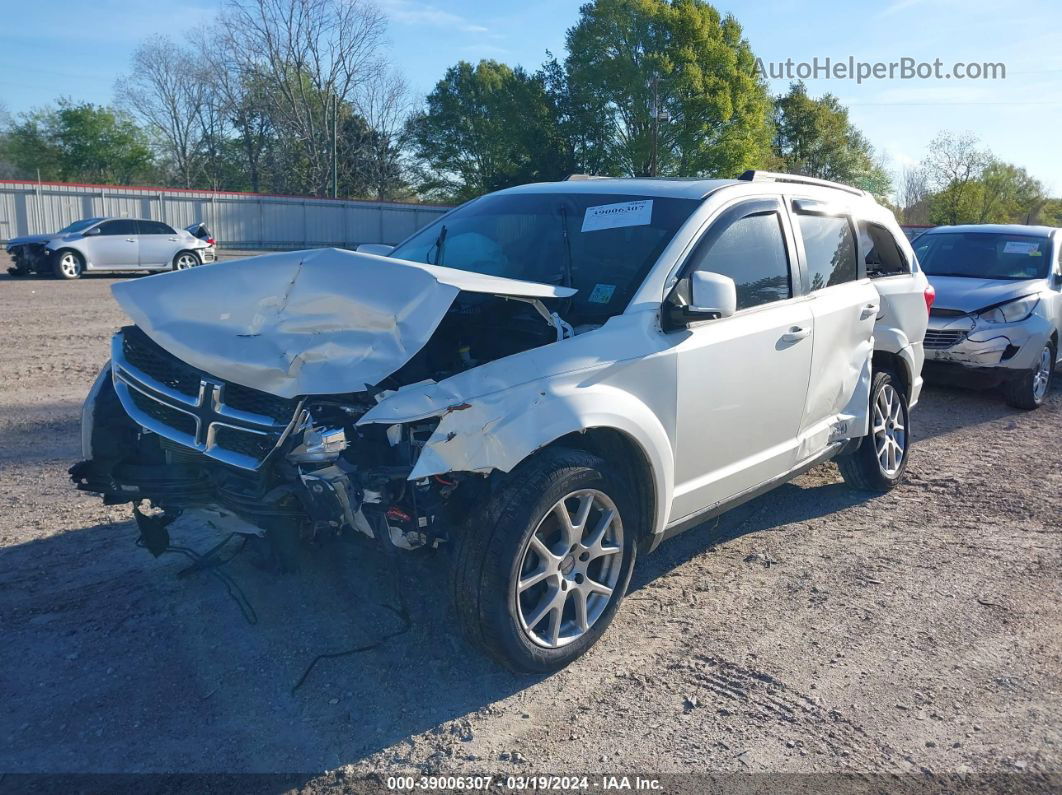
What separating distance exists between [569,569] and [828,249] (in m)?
2.83

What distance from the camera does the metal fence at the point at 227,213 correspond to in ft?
108

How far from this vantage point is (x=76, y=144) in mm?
59906

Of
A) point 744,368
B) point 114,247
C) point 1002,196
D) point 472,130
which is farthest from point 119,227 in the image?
point 1002,196

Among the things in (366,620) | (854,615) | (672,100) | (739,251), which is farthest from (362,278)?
(672,100)

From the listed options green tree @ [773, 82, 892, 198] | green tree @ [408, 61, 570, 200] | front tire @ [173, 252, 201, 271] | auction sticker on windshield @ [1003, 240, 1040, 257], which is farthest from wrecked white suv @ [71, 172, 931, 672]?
green tree @ [773, 82, 892, 198]

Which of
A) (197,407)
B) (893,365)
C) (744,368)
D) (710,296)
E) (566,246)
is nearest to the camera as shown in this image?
(197,407)

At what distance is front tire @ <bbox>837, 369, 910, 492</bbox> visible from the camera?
573 cm

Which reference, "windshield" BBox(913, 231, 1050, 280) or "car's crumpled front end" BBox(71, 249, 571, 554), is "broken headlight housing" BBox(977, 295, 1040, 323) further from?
"car's crumpled front end" BBox(71, 249, 571, 554)

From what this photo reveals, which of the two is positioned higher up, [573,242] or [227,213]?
[227,213]

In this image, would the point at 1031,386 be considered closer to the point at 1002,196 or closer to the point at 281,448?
the point at 281,448

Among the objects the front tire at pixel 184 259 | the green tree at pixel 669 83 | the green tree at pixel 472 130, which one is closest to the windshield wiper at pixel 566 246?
the front tire at pixel 184 259

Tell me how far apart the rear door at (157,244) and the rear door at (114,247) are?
20cm

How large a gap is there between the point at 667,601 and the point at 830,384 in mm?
1691

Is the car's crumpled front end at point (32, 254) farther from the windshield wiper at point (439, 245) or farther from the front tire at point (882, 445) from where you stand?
the front tire at point (882, 445)
